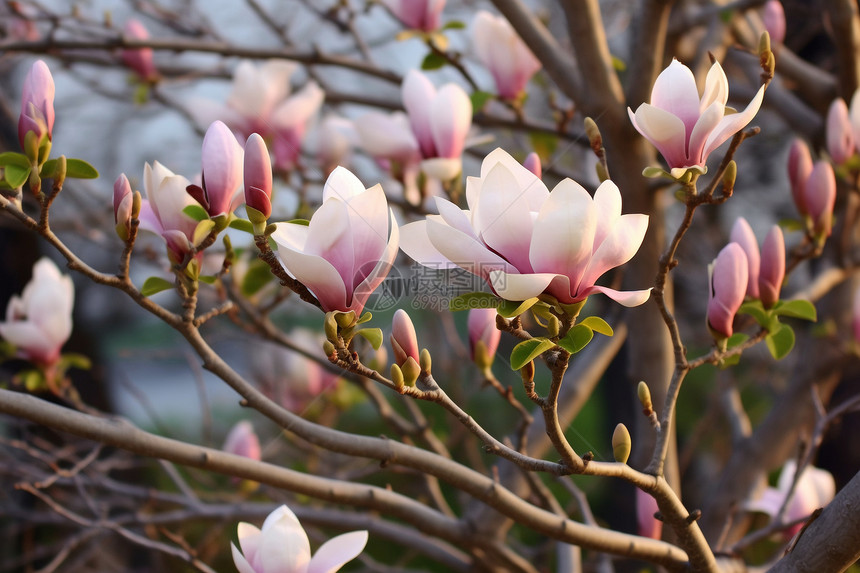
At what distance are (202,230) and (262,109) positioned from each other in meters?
0.58

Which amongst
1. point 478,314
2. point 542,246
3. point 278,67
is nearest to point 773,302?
point 478,314

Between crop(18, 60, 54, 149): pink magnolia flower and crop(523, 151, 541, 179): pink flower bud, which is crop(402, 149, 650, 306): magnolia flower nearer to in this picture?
crop(523, 151, 541, 179): pink flower bud

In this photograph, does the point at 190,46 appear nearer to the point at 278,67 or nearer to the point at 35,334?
the point at 278,67

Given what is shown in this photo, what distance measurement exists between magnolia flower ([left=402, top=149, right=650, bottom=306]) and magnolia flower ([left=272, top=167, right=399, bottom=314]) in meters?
0.03

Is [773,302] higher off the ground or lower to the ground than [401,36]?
lower

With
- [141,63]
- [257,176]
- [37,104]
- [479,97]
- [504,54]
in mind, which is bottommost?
[257,176]

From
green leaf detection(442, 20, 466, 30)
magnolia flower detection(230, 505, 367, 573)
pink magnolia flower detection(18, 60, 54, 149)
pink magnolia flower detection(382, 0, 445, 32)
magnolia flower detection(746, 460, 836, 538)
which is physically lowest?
magnolia flower detection(746, 460, 836, 538)

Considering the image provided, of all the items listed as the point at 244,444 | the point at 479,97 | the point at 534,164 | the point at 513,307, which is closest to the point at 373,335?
the point at 513,307

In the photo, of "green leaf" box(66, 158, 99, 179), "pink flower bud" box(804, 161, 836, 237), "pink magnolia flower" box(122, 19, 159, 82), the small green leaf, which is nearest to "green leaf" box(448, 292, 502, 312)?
the small green leaf

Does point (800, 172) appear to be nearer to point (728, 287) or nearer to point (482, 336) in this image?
point (728, 287)

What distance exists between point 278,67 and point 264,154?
845 mm

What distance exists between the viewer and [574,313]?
498 millimetres

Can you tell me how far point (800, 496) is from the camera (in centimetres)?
105

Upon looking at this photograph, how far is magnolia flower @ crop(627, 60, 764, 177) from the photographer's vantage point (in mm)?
542
